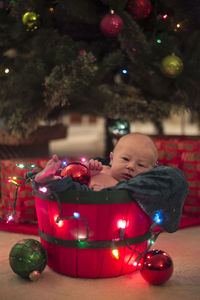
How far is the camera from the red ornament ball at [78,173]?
1.25m

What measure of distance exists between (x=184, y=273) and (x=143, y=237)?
0.58 feet

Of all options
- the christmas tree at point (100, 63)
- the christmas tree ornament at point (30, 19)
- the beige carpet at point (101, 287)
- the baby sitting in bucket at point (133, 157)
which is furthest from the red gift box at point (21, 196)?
the christmas tree ornament at point (30, 19)

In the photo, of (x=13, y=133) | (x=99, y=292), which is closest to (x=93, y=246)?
(x=99, y=292)

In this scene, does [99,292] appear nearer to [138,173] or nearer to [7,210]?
[138,173]

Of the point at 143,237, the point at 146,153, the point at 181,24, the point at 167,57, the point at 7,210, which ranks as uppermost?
the point at 181,24

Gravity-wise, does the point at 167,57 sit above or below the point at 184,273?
above

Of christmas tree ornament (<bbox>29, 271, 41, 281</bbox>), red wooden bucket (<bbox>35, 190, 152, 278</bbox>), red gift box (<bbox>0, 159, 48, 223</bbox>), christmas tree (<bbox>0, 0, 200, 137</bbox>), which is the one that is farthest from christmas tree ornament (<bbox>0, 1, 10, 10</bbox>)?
christmas tree ornament (<bbox>29, 271, 41, 281</bbox>)

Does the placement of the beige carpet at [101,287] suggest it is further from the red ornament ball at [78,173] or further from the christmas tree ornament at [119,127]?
the christmas tree ornament at [119,127]

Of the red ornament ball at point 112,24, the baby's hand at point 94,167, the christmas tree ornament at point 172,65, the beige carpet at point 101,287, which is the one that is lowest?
the beige carpet at point 101,287

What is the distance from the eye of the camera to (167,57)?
173cm

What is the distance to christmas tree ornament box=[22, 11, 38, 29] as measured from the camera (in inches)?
71.2

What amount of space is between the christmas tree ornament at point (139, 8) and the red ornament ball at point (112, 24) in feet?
0.45

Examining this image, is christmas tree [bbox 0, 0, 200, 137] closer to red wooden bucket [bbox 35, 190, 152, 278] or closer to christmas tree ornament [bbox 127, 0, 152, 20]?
christmas tree ornament [bbox 127, 0, 152, 20]

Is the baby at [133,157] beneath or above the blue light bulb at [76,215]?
above
